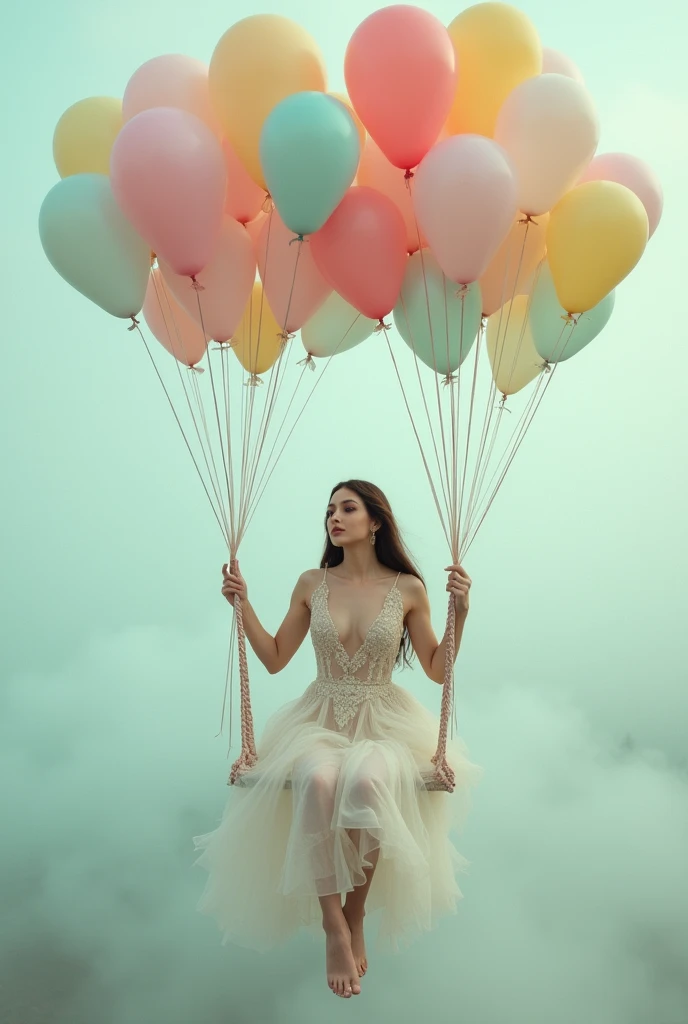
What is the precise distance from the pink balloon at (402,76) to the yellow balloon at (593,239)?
1.50ft

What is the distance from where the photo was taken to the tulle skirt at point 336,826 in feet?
8.21

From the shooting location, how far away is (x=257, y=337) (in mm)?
3275

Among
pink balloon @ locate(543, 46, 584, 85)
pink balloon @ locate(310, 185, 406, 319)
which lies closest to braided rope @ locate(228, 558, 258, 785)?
pink balloon @ locate(310, 185, 406, 319)

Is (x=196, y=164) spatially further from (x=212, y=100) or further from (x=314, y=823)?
(x=314, y=823)

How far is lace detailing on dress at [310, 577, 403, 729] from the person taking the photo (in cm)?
298

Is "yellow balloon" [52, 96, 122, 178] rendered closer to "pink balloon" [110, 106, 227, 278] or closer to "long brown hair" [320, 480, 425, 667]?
"pink balloon" [110, 106, 227, 278]

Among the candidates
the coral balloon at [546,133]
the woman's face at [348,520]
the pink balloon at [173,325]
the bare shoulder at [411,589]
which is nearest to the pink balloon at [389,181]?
the coral balloon at [546,133]

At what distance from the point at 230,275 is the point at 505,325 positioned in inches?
37.8

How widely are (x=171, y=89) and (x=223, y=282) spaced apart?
59cm

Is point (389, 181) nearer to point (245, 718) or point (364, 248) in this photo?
point (364, 248)

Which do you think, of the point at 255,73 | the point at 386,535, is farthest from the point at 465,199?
the point at 386,535

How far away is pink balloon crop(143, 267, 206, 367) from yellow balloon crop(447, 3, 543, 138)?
1.11 meters

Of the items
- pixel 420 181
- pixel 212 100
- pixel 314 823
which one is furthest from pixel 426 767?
pixel 212 100

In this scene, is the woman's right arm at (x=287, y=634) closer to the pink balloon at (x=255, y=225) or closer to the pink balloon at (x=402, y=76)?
the pink balloon at (x=255, y=225)
